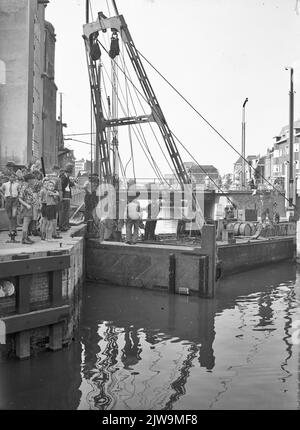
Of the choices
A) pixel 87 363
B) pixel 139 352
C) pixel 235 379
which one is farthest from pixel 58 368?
pixel 235 379

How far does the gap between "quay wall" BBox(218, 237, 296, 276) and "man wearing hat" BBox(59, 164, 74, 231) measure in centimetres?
653

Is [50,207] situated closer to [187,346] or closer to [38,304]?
[38,304]

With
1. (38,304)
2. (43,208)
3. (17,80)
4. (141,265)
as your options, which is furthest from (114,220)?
(17,80)

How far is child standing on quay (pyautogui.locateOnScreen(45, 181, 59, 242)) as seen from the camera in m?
11.2

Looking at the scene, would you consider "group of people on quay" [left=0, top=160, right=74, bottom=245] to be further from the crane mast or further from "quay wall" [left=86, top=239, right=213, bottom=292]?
the crane mast

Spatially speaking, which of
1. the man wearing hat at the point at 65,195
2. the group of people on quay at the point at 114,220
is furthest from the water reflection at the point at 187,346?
the man wearing hat at the point at 65,195

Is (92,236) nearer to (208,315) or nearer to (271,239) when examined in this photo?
(208,315)

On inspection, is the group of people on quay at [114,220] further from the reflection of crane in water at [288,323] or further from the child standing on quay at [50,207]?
Answer: the reflection of crane in water at [288,323]

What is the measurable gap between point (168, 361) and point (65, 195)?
21.1 feet

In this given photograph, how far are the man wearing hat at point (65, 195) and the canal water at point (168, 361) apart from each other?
2391 mm

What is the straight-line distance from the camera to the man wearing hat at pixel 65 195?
13.0m

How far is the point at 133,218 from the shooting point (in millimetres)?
15266

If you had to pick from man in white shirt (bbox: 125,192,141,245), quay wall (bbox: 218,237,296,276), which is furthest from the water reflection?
quay wall (bbox: 218,237,296,276)

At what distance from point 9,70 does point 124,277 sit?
1747 cm
